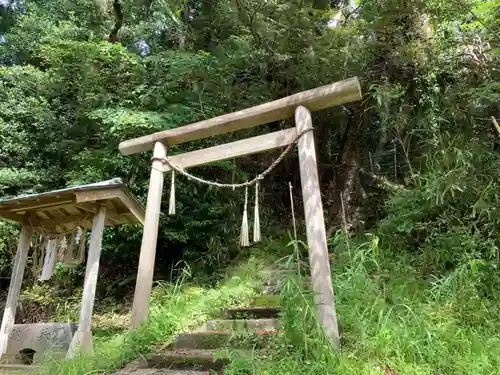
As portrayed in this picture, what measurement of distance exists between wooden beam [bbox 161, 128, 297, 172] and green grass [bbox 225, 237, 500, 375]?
144cm

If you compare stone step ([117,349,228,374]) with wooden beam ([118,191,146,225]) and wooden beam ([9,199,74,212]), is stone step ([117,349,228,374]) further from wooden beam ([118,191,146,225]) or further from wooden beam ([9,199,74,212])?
wooden beam ([9,199,74,212])

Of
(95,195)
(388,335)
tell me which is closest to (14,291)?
(95,195)

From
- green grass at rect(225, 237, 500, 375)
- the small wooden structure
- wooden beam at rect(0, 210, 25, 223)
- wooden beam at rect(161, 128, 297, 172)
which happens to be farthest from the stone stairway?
wooden beam at rect(0, 210, 25, 223)

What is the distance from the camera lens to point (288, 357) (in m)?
3.34

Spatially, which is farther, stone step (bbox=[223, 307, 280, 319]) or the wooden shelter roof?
the wooden shelter roof

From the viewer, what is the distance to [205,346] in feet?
14.4

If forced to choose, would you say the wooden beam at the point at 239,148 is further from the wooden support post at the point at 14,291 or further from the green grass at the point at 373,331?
the wooden support post at the point at 14,291

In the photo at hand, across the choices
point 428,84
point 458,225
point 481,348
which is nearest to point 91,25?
point 428,84

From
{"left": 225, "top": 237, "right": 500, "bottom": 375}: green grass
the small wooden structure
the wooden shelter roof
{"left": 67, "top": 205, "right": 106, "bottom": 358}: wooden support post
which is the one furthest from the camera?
the wooden shelter roof

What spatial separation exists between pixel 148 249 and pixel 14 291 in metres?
2.27

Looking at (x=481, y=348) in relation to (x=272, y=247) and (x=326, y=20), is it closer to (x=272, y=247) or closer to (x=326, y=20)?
(x=272, y=247)

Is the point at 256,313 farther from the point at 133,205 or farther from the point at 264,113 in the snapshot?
the point at 264,113

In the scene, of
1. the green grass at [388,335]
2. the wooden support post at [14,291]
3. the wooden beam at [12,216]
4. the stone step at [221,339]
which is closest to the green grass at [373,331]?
the green grass at [388,335]

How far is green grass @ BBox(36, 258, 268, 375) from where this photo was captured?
4199 mm
